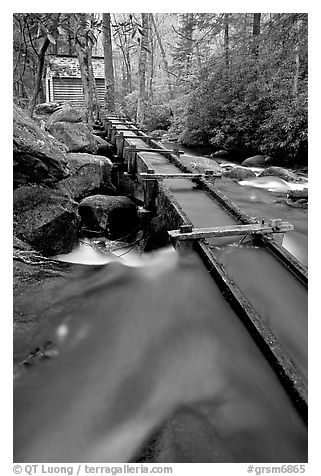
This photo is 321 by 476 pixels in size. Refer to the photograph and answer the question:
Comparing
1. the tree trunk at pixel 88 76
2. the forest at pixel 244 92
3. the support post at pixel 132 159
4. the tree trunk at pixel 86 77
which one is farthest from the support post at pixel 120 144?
the tree trunk at pixel 88 76

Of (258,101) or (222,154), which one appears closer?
(258,101)

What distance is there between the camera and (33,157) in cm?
433

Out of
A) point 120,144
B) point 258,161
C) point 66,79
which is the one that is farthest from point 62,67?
point 258,161

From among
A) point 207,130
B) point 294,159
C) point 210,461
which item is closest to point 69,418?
point 210,461

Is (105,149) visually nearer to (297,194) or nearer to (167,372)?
(297,194)

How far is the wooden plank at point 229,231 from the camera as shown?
3699 mm

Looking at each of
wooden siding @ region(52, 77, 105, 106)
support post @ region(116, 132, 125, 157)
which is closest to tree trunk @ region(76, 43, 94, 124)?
support post @ region(116, 132, 125, 157)

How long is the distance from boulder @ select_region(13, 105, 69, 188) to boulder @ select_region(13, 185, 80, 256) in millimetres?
199

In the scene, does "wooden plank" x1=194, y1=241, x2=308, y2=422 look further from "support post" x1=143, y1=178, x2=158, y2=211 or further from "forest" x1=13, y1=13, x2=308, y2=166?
"forest" x1=13, y1=13, x2=308, y2=166

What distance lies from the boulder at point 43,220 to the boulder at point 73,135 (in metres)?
3.86

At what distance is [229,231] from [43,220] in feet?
8.47

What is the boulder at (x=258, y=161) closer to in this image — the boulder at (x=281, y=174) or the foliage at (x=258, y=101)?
the foliage at (x=258, y=101)

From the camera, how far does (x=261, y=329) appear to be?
8.36ft

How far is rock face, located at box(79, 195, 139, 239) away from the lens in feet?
19.9
